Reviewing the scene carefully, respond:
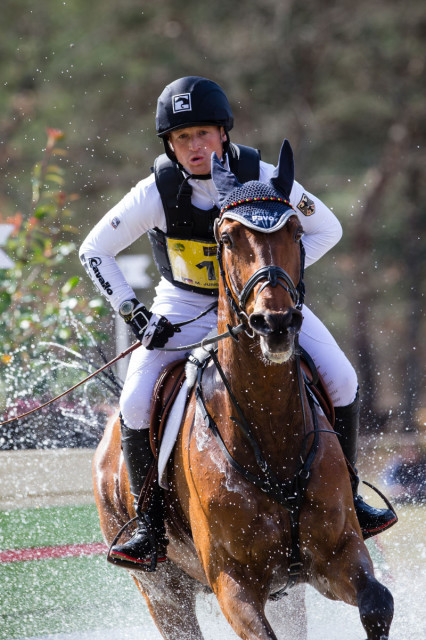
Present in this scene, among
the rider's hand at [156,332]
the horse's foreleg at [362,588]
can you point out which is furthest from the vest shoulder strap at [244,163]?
the horse's foreleg at [362,588]

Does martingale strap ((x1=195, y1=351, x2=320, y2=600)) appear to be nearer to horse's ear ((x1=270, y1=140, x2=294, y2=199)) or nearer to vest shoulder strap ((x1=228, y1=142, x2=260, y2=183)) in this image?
horse's ear ((x1=270, y1=140, x2=294, y2=199))

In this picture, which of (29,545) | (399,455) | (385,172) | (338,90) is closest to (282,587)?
(29,545)

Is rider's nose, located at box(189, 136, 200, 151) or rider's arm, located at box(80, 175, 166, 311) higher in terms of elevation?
rider's nose, located at box(189, 136, 200, 151)

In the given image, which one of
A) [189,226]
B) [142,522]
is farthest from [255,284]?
[142,522]

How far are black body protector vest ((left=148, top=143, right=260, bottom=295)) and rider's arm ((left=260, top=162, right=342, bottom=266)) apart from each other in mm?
138

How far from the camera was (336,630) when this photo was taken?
497 centimetres

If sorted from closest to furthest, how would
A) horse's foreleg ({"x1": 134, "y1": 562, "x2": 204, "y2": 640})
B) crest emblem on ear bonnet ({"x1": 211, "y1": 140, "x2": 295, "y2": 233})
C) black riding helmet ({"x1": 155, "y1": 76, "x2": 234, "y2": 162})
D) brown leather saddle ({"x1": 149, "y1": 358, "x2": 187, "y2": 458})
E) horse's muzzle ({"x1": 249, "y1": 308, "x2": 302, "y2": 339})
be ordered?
horse's muzzle ({"x1": 249, "y1": 308, "x2": 302, "y2": 339}) < crest emblem on ear bonnet ({"x1": 211, "y1": 140, "x2": 295, "y2": 233}) < black riding helmet ({"x1": 155, "y1": 76, "x2": 234, "y2": 162}) < brown leather saddle ({"x1": 149, "y1": 358, "x2": 187, "y2": 458}) < horse's foreleg ({"x1": 134, "y1": 562, "x2": 204, "y2": 640})

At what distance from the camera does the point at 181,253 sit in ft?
13.2

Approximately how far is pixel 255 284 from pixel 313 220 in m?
1.16

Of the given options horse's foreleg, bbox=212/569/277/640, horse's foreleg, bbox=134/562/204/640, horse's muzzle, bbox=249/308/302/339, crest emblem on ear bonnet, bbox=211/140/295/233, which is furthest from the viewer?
horse's foreleg, bbox=134/562/204/640

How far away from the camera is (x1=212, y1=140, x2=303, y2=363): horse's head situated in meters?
2.90

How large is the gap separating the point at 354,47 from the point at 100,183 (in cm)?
556

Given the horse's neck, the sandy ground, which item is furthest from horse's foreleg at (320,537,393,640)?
the sandy ground

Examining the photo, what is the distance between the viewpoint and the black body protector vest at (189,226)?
3904 mm
